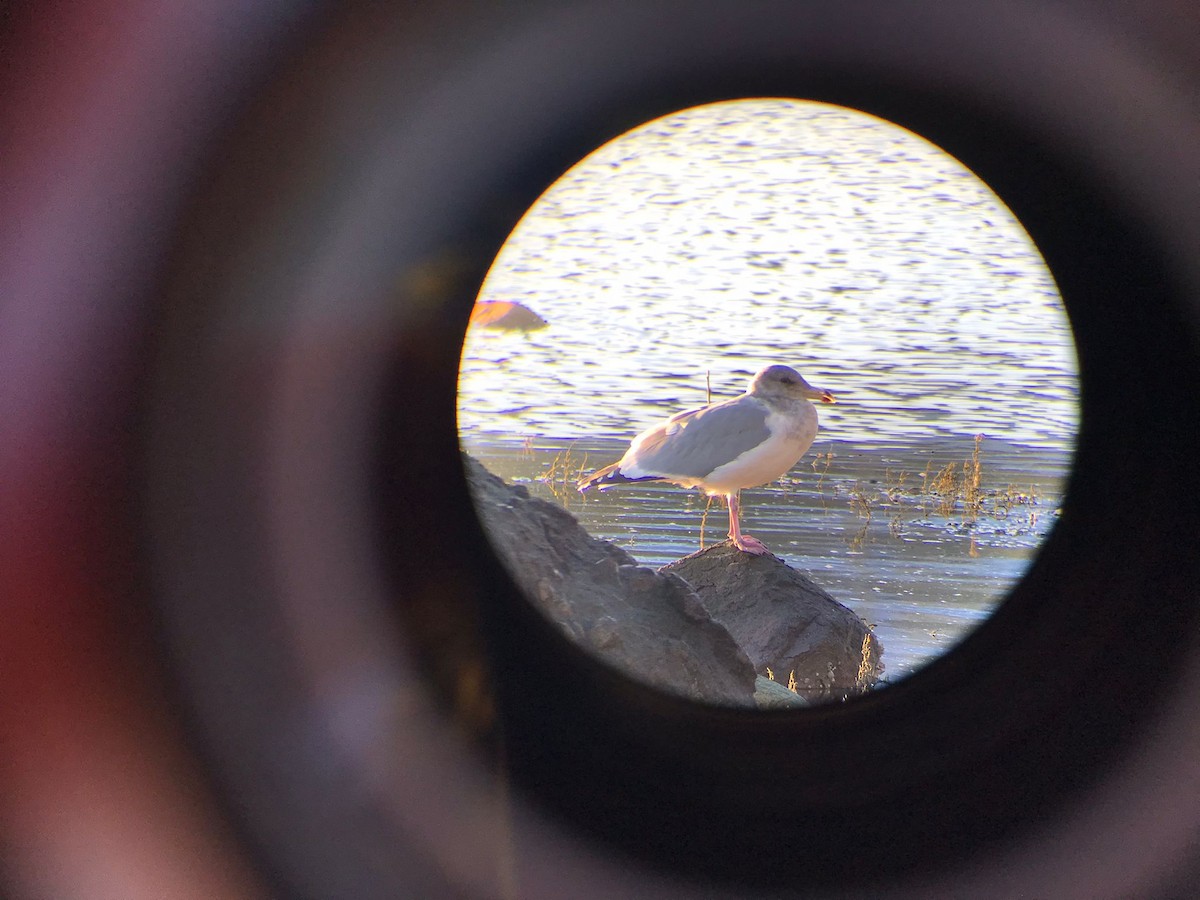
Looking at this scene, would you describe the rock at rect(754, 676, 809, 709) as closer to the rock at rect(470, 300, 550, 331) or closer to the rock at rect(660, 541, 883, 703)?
the rock at rect(660, 541, 883, 703)

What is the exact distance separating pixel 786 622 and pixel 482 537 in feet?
5.56

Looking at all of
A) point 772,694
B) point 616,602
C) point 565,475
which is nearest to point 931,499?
point 565,475

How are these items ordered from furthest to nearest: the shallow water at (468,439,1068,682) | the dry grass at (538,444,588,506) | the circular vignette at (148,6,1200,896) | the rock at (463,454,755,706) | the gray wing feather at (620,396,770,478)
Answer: the dry grass at (538,444,588,506), the shallow water at (468,439,1068,682), the gray wing feather at (620,396,770,478), the rock at (463,454,755,706), the circular vignette at (148,6,1200,896)

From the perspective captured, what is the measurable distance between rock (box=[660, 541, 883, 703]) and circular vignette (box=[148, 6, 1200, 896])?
A: 1.45 m

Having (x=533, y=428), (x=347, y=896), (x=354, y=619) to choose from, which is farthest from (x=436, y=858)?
(x=533, y=428)

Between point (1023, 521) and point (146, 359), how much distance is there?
415cm

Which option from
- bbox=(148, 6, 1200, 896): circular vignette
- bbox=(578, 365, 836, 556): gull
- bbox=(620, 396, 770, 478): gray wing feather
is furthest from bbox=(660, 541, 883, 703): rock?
bbox=(148, 6, 1200, 896): circular vignette

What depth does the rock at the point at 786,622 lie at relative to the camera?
120 inches

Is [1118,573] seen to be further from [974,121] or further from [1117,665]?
[974,121]

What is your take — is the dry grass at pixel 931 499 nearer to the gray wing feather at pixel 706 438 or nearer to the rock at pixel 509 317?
the gray wing feather at pixel 706 438

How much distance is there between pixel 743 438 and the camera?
3227mm

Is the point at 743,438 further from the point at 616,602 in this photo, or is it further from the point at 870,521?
the point at 870,521

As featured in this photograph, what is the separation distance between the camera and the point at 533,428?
18.6 ft

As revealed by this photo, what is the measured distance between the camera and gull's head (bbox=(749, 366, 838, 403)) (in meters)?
3.29
